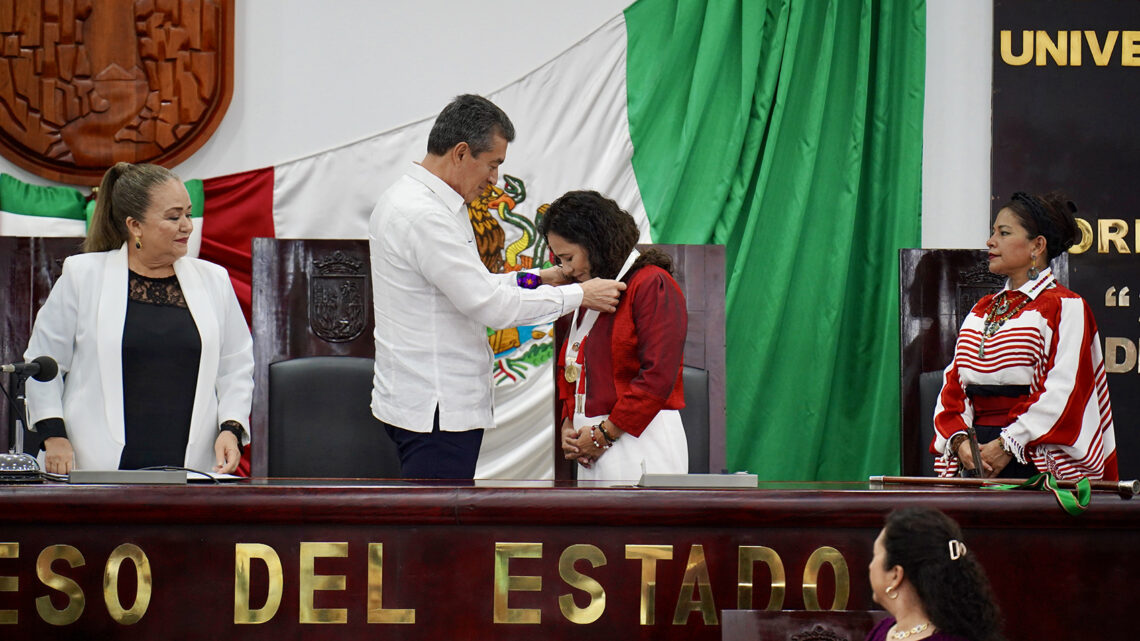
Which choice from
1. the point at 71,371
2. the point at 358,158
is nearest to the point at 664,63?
the point at 358,158

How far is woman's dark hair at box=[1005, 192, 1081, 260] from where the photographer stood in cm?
298

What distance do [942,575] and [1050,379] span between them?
148 cm

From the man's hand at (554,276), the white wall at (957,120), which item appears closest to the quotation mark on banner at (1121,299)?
the white wall at (957,120)

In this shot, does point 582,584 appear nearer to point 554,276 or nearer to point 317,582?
point 317,582

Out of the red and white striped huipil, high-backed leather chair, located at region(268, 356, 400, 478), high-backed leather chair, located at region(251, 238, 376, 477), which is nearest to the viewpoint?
the red and white striped huipil

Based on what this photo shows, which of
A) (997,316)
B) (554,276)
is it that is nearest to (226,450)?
(554,276)

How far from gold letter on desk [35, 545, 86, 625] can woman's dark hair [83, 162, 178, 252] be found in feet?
3.38

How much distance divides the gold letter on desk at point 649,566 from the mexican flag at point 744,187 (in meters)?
2.47

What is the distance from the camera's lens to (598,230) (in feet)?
9.15

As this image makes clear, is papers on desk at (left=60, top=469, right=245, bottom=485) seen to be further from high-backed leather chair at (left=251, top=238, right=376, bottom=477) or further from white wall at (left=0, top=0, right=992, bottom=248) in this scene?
white wall at (left=0, top=0, right=992, bottom=248)

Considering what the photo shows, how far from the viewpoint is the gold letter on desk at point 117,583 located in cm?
183

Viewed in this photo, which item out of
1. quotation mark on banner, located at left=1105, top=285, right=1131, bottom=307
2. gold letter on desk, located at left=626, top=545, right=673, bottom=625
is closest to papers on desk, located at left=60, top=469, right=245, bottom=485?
gold letter on desk, located at left=626, top=545, right=673, bottom=625

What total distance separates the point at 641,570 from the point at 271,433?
6.86 feet

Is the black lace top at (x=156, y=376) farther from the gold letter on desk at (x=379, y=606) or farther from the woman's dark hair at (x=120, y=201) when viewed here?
the gold letter on desk at (x=379, y=606)
